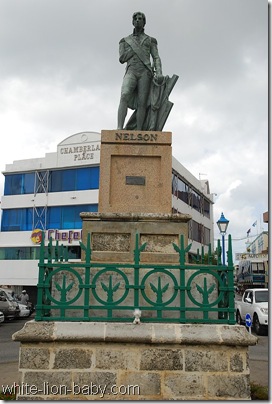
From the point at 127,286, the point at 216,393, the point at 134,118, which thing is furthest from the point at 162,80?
the point at 216,393

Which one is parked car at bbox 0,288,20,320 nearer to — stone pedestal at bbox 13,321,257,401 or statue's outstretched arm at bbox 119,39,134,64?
statue's outstretched arm at bbox 119,39,134,64

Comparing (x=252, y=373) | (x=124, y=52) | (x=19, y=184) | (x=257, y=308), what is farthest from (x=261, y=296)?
(x=19, y=184)

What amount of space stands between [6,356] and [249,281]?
30.0 metres

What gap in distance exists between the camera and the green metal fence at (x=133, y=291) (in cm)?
452

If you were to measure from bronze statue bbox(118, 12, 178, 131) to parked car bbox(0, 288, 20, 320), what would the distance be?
1719 centimetres

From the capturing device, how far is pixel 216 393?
4383 mm

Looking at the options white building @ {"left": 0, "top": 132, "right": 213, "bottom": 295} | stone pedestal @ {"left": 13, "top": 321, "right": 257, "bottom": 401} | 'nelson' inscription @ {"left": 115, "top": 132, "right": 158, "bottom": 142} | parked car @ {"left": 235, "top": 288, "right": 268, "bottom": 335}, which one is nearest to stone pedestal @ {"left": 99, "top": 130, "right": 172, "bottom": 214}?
'nelson' inscription @ {"left": 115, "top": 132, "right": 158, "bottom": 142}

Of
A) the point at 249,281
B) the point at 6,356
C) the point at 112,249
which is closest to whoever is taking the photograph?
the point at 112,249

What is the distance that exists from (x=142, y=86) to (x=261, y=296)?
11877 millimetres

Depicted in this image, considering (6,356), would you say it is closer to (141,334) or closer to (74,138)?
(141,334)

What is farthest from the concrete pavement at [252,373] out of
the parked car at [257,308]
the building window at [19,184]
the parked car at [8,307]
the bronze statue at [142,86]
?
the building window at [19,184]

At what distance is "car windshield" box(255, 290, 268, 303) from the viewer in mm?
16000

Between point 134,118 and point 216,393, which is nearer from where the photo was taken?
point 216,393

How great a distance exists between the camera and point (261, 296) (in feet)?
53.2
